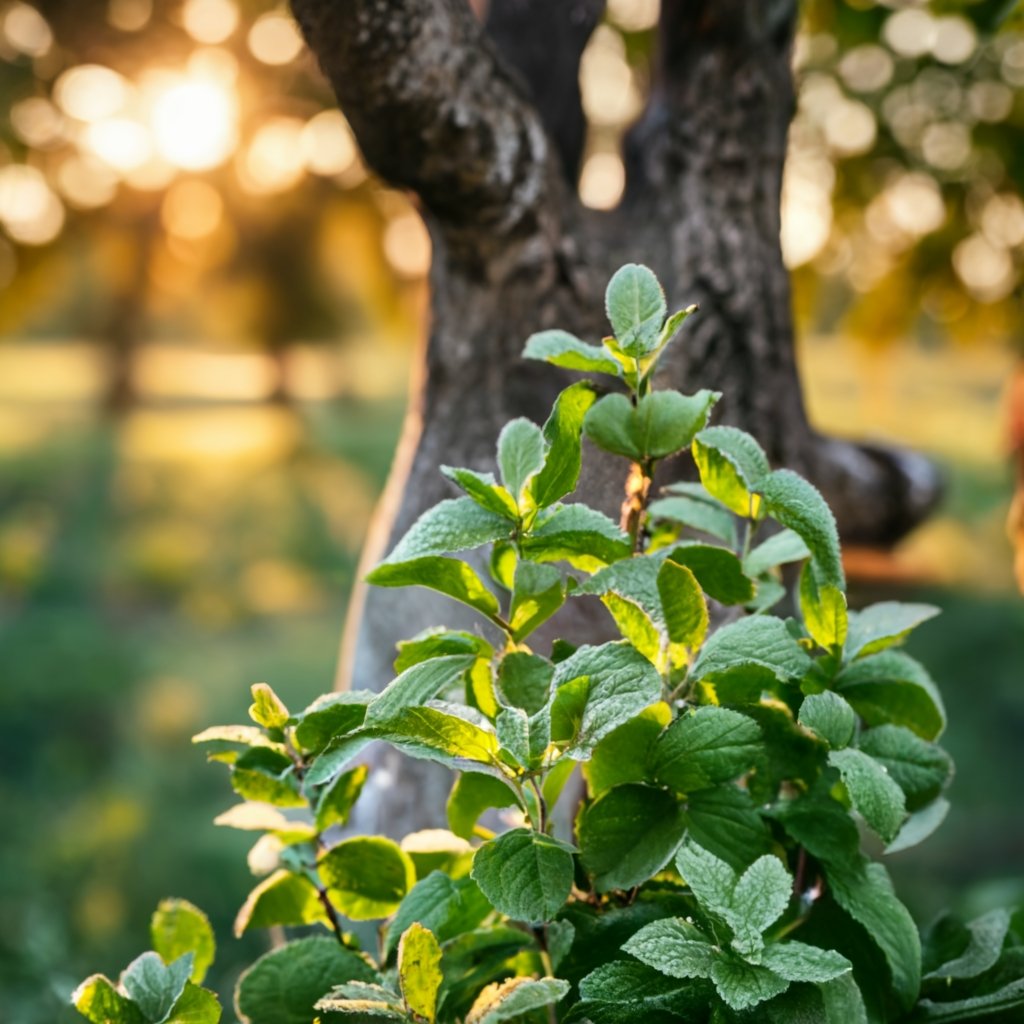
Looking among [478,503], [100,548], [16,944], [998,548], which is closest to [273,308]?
[100,548]

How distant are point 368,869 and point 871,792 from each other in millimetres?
215

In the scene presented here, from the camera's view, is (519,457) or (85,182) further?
(85,182)

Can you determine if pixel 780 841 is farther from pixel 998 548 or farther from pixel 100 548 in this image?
pixel 100 548

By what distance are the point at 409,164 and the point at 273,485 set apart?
4.76 meters

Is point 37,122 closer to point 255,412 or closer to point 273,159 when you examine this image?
point 273,159

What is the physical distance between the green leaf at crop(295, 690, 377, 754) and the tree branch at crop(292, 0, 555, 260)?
0.46 meters

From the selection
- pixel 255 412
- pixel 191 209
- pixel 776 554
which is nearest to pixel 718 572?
pixel 776 554

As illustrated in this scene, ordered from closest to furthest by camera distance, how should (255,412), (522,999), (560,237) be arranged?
1. (522,999)
2. (560,237)
3. (255,412)

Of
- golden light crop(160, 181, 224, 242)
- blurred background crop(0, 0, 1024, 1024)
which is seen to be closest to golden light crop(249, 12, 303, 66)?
blurred background crop(0, 0, 1024, 1024)

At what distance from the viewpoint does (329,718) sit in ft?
1.40

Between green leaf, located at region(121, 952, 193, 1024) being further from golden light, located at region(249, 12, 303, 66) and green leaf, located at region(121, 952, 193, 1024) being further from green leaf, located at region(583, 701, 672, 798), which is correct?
golden light, located at region(249, 12, 303, 66)

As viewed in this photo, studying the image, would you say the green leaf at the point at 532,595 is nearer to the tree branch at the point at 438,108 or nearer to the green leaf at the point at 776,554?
the green leaf at the point at 776,554

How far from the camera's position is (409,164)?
798 millimetres

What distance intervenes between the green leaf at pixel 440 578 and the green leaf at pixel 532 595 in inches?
0.4
